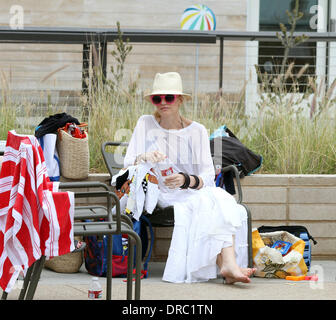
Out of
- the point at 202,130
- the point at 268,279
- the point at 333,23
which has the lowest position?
the point at 268,279

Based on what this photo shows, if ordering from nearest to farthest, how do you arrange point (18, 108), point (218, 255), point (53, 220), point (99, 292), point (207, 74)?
1. point (53, 220)
2. point (99, 292)
3. point (218, 255)
4. point (18, 108)
5. point (207, 74)

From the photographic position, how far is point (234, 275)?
14.9 ft

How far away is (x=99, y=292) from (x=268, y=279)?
129 centimetres

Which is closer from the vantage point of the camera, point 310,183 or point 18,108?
point 310,183

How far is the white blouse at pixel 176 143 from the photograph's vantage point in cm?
519

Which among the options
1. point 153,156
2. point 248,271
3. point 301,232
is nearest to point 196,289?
point 248,271

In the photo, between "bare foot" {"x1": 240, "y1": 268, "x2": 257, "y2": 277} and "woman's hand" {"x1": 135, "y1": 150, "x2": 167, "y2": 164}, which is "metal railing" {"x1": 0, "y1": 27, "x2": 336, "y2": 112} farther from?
"bare foot" {"x1": 240, "y1": 268, "x2": 257, "y2": 277}

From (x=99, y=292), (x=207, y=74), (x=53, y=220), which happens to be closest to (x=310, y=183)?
(x=99, y=292)

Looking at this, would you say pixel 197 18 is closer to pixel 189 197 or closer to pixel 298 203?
pixel 298 203

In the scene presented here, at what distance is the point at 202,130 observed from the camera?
5254 mm

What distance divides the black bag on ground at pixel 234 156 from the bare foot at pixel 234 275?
1071mm
